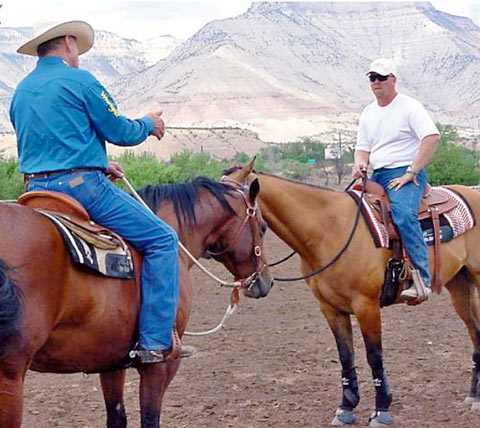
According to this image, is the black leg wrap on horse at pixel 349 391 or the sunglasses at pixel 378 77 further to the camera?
the sunglasses at pixel 378 77

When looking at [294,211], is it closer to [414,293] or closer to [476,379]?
[414,293]

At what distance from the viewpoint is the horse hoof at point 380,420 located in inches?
237

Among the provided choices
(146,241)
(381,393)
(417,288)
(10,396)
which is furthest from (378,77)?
(10,396)

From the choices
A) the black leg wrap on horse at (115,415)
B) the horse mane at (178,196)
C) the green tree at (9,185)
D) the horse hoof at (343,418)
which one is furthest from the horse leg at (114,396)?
the green tree at (9,185)

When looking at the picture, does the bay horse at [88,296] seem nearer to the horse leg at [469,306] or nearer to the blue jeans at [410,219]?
the blue jeans at [410,219]

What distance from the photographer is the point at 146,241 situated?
165 inches

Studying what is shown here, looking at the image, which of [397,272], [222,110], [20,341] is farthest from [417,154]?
[222,110]

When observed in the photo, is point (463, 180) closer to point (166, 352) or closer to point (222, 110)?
point (166, 352)

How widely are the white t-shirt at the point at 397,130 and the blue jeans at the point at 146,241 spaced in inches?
110

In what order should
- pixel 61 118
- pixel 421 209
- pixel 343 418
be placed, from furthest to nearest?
pixel 421 209
pixel 343 418
pixel 61 118

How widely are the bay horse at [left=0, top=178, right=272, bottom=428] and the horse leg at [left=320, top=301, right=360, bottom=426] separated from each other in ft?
4.61

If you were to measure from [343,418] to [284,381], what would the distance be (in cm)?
115

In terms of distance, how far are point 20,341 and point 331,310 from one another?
341 cm

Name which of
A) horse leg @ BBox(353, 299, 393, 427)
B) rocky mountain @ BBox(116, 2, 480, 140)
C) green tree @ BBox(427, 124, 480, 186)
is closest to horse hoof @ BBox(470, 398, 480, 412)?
horse leg @ BBox(353, 299, 393, 427)
